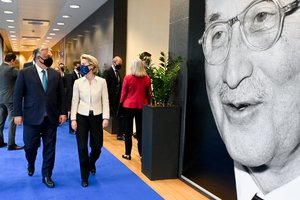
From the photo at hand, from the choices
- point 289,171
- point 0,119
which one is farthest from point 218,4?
point 0,119

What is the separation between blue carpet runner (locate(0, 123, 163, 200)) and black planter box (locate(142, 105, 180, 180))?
30 centimetres

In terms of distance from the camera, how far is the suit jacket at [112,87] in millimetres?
5984

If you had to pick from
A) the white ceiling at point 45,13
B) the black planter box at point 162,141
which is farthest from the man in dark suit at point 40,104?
the white ceiling at point 45,13

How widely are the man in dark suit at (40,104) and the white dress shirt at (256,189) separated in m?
2.53

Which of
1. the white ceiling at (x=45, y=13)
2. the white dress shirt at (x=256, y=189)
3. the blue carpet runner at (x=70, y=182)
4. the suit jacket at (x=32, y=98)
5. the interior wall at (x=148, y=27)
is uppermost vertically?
the white ceiling at (x=45, y=13)

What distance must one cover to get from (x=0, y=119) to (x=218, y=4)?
4997 millimetres

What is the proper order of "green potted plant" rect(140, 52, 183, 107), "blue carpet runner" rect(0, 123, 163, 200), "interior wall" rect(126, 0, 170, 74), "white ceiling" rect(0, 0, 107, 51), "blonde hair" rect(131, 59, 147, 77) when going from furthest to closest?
"white ceiling" rect(0, 0, 107, 51) < "interior wall" rect(126, 0, 170, 74) < "blonde hair" rect(131, 59, 147, 77) < "green potted plant" rect(140, 52, 183, 107) < "blue carpet runner" rect(0, 123, 163, 200)

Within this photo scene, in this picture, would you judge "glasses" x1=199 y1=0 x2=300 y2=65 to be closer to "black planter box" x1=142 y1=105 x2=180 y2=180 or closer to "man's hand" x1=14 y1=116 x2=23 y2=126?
"black planter box" x1=142 y1=105 x2=180 y2=180

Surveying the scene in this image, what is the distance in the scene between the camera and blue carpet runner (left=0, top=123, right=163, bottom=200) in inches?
135

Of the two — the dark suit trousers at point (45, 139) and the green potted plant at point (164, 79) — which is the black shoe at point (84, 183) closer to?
the dark suit trousers at point (45, 139)

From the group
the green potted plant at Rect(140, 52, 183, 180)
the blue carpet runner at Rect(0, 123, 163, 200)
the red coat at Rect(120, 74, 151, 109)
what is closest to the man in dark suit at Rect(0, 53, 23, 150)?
the blue carpet runner at Rect(0, 123, 163, 200)

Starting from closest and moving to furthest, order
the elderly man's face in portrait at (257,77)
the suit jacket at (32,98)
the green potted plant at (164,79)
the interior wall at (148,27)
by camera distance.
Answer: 1. the elderly man's face in portrait at (257,77)
2. the suit jacket at (32,98)
3. the green potted plant at (164,79)
4. the interior wall at (148,27)

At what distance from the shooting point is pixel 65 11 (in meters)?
8.59

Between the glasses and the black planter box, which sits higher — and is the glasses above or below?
above
